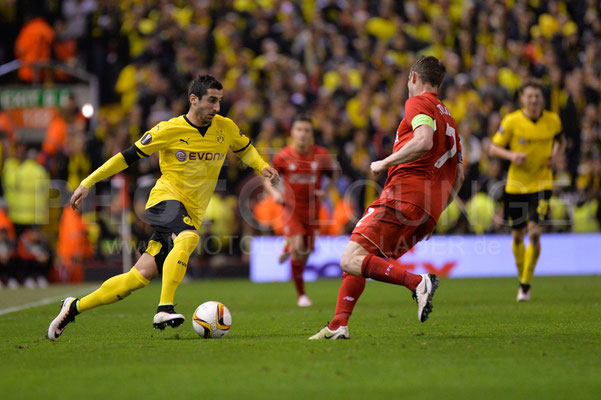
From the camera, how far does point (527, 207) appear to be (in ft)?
38.3

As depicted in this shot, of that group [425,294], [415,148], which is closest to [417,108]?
[415,148]

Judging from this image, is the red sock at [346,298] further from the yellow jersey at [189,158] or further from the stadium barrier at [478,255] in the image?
the stadium barrier at [478,255]

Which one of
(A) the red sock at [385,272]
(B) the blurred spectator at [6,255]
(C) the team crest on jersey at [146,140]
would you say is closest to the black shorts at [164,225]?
(C) the team crest on jersey at [146,140]

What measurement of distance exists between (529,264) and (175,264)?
224 inches

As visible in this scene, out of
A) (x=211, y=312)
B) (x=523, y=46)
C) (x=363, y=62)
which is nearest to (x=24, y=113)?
(x=363, y=62)

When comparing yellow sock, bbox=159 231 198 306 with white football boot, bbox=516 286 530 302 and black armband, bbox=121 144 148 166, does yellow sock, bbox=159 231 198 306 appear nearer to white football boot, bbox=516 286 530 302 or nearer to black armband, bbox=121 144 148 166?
black armband, bbox=121 144 148 166

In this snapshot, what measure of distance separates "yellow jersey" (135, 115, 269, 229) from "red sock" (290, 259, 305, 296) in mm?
3924

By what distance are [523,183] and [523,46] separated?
10.2 meters

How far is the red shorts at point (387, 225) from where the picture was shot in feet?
23.1

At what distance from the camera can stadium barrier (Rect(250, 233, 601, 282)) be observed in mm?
17391

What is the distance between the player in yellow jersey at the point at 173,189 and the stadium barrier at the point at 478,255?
30.4 feet

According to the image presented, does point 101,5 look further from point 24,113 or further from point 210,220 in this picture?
point 210,220

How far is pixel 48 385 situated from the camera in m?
5.21

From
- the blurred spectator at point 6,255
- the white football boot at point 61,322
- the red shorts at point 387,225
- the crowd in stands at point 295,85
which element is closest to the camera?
the red shorts at point 387,225
